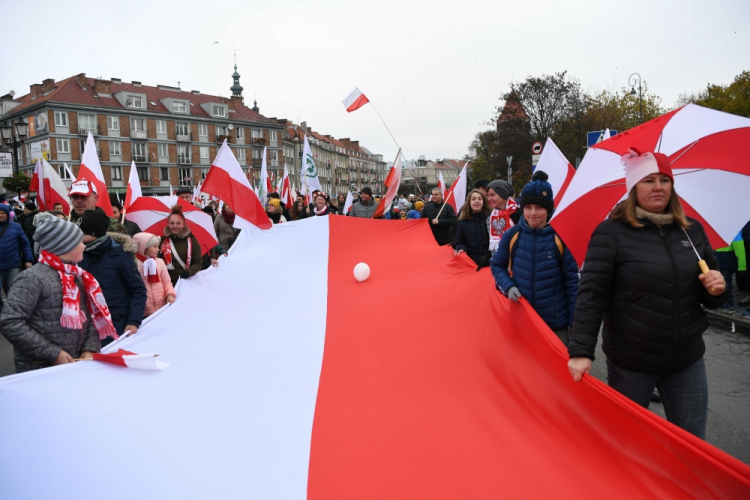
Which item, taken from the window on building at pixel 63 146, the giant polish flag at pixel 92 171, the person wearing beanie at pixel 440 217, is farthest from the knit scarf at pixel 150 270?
the window on building at pixel 63 146

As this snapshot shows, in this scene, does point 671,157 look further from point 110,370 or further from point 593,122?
point 593,122

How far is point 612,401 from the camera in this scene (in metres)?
2.59

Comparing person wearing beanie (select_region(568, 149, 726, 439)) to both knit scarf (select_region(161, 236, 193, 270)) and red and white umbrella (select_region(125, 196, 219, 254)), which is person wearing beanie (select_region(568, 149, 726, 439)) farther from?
red and white umbrella (select_region(125, 196, 219, 254))

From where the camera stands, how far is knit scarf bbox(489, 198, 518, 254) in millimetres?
5949

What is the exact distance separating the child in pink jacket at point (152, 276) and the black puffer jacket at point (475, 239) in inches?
133

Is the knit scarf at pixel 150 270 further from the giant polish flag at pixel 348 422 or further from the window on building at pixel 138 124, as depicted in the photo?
the window on building at pixel 138 124

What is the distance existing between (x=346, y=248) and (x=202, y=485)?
4216mm

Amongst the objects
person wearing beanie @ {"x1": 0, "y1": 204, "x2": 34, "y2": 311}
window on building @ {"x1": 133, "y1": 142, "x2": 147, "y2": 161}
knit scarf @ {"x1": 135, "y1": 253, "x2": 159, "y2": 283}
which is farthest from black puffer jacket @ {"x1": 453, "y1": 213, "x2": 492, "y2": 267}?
window on building @ {"x1": 133, "y1": 142, "x2": 147, "y2": 161}

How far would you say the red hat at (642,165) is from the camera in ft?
8.67

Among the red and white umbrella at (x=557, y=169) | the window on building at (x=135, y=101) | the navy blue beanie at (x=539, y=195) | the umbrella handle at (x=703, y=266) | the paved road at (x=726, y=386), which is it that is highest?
the window on building at (x=135, y=101)

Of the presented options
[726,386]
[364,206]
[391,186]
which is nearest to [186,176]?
[364,206]

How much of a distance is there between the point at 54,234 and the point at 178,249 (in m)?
2.68

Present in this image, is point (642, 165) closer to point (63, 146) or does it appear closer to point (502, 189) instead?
point (502, 189)

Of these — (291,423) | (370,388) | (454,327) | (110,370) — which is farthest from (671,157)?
(110,370)
